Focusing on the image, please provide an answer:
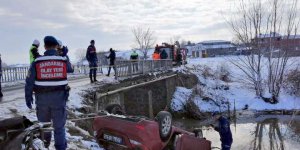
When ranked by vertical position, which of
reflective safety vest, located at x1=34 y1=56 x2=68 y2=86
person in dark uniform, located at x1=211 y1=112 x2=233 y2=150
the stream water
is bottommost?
the stream water

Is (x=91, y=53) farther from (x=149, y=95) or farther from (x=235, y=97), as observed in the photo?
(x=235, y=97)

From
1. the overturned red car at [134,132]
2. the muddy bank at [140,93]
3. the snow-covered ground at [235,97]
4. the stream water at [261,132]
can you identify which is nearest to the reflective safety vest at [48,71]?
the overturned red car at [134,132]

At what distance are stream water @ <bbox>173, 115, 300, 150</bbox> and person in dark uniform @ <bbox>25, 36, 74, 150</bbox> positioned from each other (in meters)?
12.6

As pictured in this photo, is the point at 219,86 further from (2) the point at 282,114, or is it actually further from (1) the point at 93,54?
(1) the point at 93,54

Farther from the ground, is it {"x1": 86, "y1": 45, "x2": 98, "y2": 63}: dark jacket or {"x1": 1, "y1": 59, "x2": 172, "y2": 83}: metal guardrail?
{"x1": 86, "y1": 45, "x2": 98, "y2": 63}: dark jacket

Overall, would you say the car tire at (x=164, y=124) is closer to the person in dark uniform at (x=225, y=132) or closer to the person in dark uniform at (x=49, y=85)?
the person in dark uniform at (x=49, y=85)

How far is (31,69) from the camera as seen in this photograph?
18.7 feet

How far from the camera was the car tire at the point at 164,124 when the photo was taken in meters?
7.14

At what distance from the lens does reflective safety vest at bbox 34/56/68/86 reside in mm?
5648

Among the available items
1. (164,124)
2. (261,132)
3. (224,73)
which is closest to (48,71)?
(164,124)

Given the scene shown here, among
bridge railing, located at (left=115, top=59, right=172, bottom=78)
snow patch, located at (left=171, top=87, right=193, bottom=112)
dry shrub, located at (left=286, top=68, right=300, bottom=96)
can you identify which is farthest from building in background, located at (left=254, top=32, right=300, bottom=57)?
bridge railing, located at (left=115, top=59, right=172, bottom=78)

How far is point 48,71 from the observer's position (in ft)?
18.5

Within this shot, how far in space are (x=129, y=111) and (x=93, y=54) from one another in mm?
4488

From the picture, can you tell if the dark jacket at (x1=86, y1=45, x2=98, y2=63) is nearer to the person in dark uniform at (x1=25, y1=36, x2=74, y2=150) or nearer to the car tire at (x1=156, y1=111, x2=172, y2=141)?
the car tire at (x1=156, y1=111, x2=172, y2=141)
